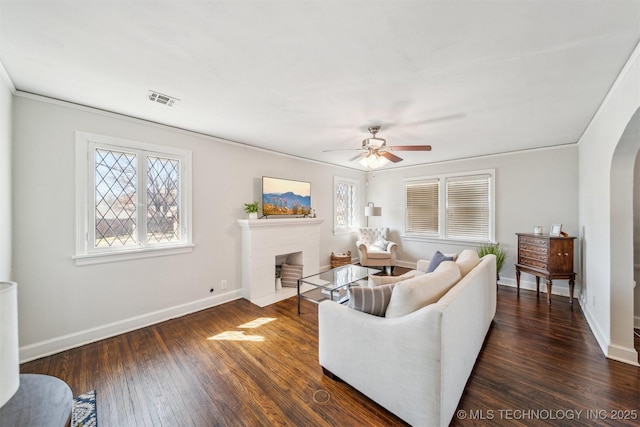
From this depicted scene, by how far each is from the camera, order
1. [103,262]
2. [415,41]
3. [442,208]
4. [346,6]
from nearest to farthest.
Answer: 1. [346,6]
2. [415,41]
3. [103,262]
4. [442,208]

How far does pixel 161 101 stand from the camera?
2451 millimetres

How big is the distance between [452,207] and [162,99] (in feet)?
17.0

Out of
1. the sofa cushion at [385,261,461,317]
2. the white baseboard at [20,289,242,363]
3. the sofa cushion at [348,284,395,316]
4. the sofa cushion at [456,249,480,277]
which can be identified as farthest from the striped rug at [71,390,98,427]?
the sofa cushion at [456,249,480,277]

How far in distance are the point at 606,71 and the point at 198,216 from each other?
4.36 meters

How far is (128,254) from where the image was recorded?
286cm

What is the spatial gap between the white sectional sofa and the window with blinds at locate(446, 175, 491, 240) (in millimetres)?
3194

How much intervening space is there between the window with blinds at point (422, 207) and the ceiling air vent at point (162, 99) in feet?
15.9

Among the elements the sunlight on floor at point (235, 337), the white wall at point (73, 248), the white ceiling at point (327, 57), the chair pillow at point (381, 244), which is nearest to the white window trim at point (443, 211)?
the chair pillow at point (381, 244)

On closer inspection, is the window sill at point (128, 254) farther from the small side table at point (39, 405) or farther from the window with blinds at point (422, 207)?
the window with blinds at point (422, 207)

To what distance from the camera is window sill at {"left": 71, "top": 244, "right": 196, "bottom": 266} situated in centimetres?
259

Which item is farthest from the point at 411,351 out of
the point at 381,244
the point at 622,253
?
the point at 381,244

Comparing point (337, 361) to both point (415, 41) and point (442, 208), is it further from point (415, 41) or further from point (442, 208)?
point (442, 208)

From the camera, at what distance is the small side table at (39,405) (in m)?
0.83

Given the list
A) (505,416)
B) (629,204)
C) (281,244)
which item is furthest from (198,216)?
(629,204)
